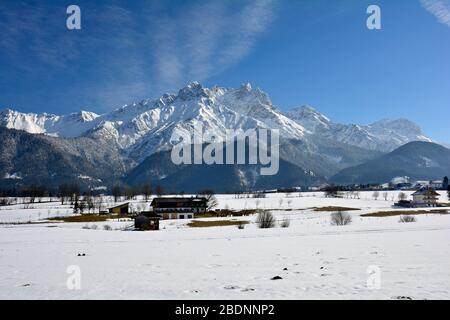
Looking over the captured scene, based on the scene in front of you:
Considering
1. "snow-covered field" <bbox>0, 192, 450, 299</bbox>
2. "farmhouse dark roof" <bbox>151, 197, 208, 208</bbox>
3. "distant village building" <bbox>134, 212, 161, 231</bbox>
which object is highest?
"farmhouse dark roof" <bbox>151, 197, 208, 208</bbox>

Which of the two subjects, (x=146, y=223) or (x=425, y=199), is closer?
(x=146, y=223)

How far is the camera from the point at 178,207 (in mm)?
128625

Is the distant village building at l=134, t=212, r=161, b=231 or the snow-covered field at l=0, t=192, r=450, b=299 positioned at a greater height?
the snow-covered field at l=0, t=192, r=450, b=299

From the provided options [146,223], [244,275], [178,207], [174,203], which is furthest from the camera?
[174,203]

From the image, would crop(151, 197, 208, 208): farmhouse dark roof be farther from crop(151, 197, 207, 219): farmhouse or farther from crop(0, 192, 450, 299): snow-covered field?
crop(0, 192, 450, 299): snow-covered field

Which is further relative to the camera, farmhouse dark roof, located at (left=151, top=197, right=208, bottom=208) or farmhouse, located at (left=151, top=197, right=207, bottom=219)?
farmhouse dark roof, located at (left=151, top=197, right=208, bottom=208)

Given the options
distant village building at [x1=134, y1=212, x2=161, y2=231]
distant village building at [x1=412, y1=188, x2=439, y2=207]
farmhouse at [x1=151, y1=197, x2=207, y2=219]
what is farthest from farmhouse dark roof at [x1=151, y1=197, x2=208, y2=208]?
distant village building at [x1=412, y1=188, x2=439, y2=207]

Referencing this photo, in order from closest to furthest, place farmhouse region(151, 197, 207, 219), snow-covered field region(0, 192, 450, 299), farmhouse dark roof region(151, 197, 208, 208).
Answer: snow-covered field region(0, 192, 450, 299) < farmhouse region(151, 197, 207, 219) < farmhouse dark roof region(151, 197, 208, 208)

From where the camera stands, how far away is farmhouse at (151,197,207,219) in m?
123

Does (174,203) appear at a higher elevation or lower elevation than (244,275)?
higher

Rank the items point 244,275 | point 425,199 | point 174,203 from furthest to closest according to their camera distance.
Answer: point 425,199 < point 174,203 < point 244,275

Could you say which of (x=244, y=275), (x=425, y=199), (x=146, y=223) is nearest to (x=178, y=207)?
(x=146, y=223)

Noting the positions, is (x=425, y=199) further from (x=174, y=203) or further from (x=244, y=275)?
(x=244, y=275)
